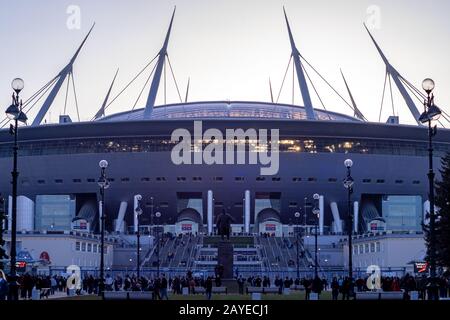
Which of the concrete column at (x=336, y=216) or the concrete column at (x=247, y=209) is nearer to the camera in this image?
the concrete column at (x=247, y=209)

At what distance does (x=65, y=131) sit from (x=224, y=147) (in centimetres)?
1866

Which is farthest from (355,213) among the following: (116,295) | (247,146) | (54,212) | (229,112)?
(116,295)

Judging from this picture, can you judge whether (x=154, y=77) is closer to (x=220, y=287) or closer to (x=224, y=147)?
(x=224, y=147)

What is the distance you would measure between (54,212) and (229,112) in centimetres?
2922

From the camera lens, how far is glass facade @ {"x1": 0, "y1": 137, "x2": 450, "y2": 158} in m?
100

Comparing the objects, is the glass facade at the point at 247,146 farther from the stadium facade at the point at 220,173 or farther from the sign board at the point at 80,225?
the sign board at the point at 80,225

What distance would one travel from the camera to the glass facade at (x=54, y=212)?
A: 106 m

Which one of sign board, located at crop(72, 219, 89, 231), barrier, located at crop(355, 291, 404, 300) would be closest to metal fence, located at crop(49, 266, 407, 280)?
barrier, located at crop(355, 291, 404, 300)

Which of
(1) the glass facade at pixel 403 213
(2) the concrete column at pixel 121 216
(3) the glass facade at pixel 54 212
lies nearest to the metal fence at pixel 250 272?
(2) the concrete column at pixel 121 216

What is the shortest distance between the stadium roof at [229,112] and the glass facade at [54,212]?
51.1 feet
